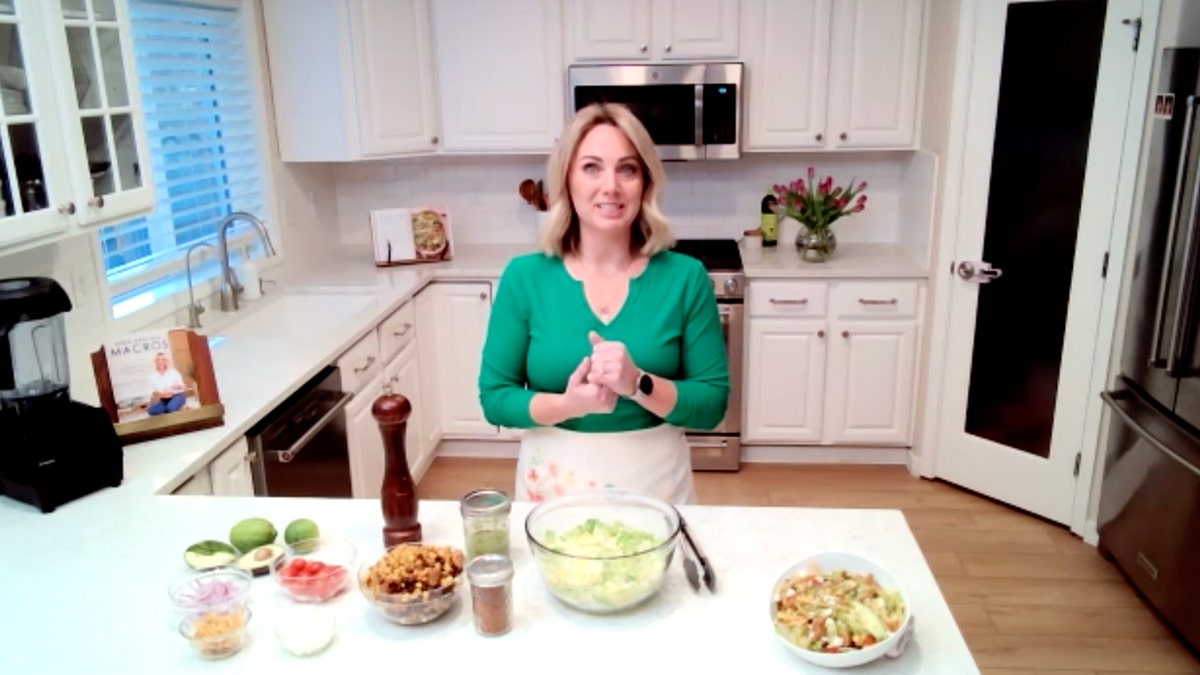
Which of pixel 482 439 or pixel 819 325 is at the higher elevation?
pixel 819 325

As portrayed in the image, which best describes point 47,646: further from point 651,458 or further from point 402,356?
point 402,356

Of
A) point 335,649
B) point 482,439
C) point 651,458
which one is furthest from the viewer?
point 482,439

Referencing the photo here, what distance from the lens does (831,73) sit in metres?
3.81

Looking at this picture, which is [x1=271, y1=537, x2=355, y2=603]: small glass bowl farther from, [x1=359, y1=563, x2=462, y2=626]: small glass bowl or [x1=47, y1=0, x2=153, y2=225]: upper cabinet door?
[x1=47, y1=0, x2=153, y2=225]: upper cabinet door

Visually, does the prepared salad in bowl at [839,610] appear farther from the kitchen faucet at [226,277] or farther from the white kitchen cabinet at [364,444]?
the kitchen faucet at [226,277]

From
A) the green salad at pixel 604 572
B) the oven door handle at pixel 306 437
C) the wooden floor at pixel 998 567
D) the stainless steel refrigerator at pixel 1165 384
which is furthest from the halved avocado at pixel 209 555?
the stainless steel refrigerator at pixel 1165 384

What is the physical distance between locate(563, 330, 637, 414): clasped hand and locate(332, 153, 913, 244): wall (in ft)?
8.91

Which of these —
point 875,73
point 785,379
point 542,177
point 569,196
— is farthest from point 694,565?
point 542,177

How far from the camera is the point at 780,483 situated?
3.88 meters

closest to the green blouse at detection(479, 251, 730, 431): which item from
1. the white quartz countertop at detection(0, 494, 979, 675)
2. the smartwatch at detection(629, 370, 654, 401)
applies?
the smartwatch at detection(629, 370, 654, 401)

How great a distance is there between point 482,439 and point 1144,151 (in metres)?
2.82

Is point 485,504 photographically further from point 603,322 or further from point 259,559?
point 603,322

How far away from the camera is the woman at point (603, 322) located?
1.77m

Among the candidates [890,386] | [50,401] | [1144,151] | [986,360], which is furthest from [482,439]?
[1144,151]
